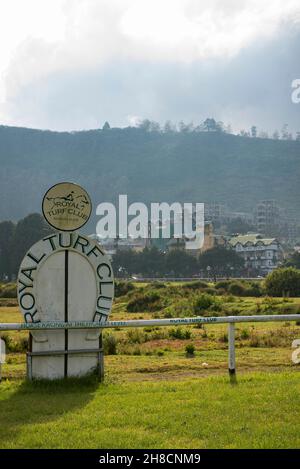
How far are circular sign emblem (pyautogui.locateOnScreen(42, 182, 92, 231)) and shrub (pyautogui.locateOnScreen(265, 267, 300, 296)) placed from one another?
3706 cm

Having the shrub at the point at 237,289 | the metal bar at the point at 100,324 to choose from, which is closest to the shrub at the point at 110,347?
the metal bar at the point at 100,324

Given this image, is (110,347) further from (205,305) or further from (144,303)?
(144,303)

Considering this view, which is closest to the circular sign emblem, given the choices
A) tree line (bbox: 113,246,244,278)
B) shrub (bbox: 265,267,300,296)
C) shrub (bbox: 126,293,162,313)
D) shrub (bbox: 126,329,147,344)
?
shrub (bbox: 126,329,147,344)

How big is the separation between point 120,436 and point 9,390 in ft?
9.38

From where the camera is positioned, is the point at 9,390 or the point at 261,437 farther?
the point at 9,390

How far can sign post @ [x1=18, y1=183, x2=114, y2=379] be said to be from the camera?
869 cm

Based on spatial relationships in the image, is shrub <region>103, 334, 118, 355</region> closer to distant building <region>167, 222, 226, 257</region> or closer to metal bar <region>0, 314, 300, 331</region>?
metal bar <region>0, 314, 300, 331</region>

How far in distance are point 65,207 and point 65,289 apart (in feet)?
4.26

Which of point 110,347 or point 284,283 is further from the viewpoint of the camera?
point 284,283

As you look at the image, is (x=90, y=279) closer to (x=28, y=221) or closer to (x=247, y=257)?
(x=28, y=221)

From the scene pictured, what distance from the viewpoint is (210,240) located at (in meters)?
118

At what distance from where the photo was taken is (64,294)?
8.99m

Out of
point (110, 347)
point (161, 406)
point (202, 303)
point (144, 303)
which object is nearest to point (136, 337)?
point (110, 347)
